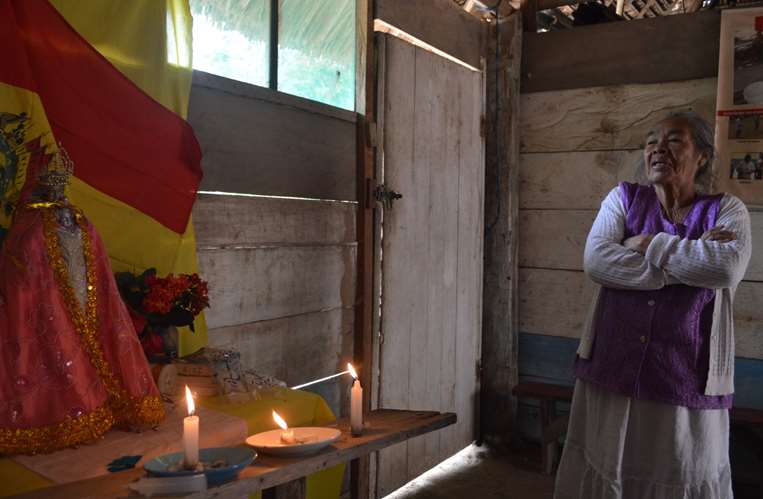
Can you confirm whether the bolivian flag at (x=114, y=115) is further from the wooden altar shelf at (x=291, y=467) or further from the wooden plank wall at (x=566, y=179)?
the wooden plank wall at (x=566, y=179)

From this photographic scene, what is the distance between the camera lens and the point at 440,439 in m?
3.86

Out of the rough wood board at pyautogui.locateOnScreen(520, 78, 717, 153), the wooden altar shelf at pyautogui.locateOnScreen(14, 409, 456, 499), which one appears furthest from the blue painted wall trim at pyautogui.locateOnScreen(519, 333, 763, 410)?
the wooden altar shelf at pyautogui.locateOnScreen(14, 409, 456, 499)

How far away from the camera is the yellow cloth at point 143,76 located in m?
1.84

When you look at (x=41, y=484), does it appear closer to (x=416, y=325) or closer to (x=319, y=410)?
(x=319, y=410)

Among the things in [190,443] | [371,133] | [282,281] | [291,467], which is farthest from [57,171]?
[371,133]

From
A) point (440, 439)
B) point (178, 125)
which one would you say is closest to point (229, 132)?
point (178, 125)

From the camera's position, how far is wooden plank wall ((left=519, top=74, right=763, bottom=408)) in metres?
3.81

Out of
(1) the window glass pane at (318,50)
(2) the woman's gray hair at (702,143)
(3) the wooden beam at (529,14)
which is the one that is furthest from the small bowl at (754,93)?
(1) the window glass pane at (318,50)

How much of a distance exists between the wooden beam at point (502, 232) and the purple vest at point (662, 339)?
1.70 meters

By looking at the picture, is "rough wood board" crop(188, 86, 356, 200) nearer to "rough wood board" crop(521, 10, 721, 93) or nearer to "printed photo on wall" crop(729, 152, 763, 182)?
"rough wood board" crop(521, 10, 721, 93)

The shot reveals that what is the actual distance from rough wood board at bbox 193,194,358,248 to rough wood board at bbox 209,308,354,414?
32 cm

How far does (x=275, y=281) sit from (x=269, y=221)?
24 cm

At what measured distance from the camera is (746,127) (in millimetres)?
3404

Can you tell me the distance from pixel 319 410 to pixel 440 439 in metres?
1.97
